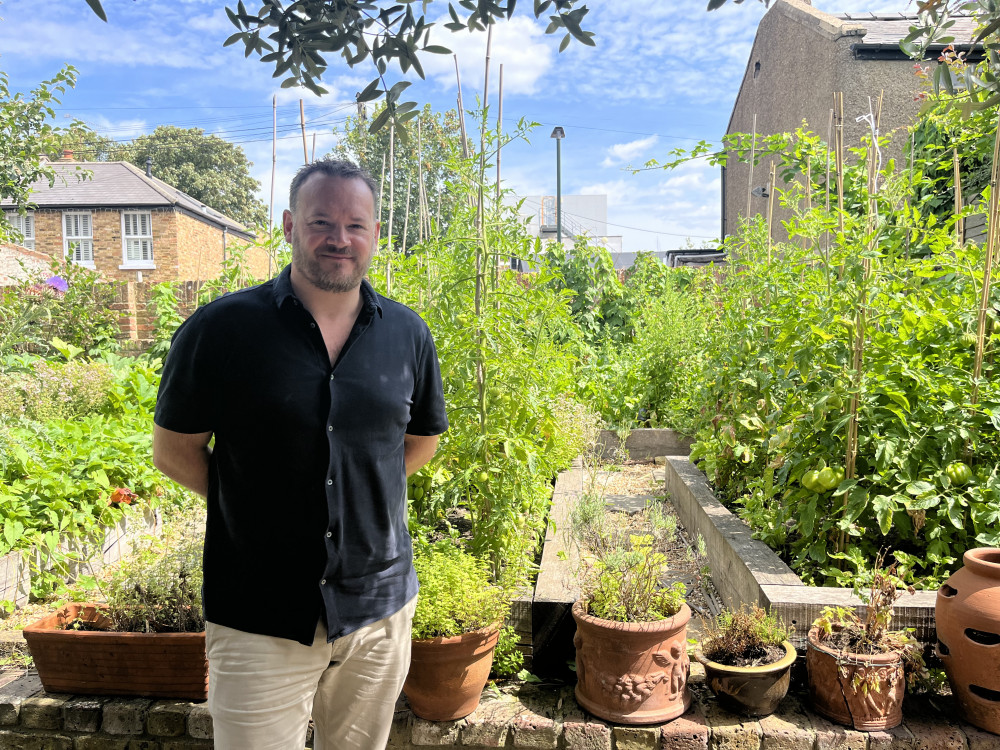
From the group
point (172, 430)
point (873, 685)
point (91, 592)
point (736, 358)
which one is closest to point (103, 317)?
point (91, 592)

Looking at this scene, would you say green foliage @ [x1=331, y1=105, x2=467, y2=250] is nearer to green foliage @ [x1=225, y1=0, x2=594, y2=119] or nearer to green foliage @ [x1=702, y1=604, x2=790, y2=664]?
green foliage @ [x1=225, y1=0, x2=594, y2=119]

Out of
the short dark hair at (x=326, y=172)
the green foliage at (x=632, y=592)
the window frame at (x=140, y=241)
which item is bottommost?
the green foliage at (x=632, y=592)

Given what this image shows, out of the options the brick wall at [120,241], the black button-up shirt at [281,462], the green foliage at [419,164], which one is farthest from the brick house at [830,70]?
the brick wall at [120,241]

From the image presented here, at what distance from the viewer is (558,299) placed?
4.18 m

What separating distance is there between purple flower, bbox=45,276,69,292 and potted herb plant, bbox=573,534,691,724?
10.8 m

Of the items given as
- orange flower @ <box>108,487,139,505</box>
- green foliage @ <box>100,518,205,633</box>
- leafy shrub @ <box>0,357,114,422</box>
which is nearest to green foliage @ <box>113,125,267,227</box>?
leafy shrub @ <box>0,357,114,422</box>

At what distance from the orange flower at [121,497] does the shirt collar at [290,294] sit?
10.2 ft

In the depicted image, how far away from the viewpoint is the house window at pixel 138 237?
75.4 feet

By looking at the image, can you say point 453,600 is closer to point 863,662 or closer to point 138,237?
point 863,662

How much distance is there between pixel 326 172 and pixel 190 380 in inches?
24.1

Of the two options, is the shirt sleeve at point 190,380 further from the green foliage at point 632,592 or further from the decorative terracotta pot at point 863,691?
the decorative terracotta pot at point 863,691

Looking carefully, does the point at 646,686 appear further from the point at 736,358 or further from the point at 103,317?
the point at 103,317

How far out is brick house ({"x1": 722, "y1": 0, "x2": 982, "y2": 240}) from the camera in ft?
41.0

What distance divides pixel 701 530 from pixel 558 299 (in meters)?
1.79
